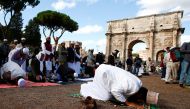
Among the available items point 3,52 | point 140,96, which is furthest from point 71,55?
point 140,96

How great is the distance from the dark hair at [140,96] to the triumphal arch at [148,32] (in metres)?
30.4

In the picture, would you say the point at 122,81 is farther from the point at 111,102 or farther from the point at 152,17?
the point at 152,17

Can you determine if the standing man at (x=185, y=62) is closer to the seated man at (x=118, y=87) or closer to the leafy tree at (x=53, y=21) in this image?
the seated man at (x=118, y=87)

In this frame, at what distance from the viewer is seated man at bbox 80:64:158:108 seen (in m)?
5.11

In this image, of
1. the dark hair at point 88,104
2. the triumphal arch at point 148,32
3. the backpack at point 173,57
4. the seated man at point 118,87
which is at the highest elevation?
the triumphal arch at point 148,32

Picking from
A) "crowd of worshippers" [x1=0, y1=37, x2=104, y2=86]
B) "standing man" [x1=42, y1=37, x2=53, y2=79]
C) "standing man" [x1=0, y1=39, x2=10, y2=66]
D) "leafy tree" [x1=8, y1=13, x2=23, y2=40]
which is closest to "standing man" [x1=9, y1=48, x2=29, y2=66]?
"crowd of worshippers" [x1=0, y1=37, x2=104, y2=86]

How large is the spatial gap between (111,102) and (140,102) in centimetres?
53

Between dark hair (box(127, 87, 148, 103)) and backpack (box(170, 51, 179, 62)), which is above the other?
backpack (box(170, 51, 179, 62))

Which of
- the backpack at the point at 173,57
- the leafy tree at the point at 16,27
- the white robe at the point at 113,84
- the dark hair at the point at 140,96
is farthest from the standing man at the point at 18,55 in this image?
the leafy tree at the point at 16,27

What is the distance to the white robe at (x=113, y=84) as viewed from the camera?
510 cm

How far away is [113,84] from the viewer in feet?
17.2

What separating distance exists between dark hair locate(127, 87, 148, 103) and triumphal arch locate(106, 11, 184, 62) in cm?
3036

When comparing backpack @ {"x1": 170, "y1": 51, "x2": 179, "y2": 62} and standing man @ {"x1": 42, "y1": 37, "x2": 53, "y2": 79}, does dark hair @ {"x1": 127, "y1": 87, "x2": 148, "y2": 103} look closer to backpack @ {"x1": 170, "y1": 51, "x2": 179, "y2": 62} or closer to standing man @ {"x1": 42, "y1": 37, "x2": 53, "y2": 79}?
standing man @ {"x1": 42, "y1": 37, "x2": 53, "y2": 79}

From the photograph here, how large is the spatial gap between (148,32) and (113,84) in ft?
106
